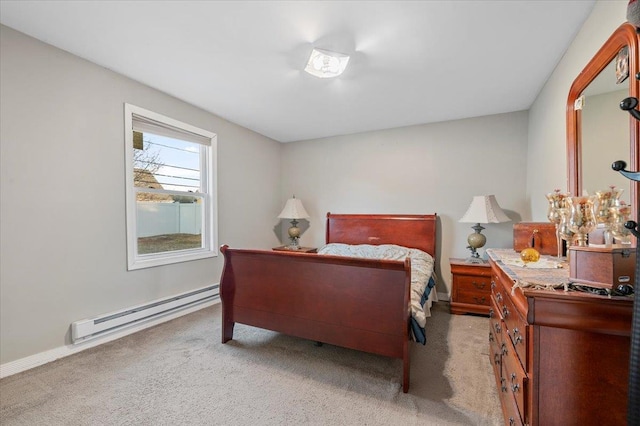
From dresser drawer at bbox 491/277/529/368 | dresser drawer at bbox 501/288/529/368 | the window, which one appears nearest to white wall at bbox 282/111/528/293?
the window

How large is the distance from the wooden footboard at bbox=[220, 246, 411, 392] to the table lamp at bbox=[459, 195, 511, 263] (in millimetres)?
1802

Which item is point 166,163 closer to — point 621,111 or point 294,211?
point 294,211

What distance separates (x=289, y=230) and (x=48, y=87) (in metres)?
3.06

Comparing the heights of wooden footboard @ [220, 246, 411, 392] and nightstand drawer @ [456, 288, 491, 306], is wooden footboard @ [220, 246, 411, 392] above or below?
above

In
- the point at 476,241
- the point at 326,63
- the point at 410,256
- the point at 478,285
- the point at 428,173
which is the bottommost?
the point at 478,285

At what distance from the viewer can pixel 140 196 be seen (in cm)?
271

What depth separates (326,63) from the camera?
211 cm

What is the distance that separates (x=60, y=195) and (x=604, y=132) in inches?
142

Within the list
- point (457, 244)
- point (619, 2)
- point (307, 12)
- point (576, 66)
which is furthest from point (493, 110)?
point (307, 12)

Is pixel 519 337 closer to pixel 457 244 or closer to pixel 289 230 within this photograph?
pixel 457 244

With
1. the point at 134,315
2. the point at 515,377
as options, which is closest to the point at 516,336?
the point at 515,377

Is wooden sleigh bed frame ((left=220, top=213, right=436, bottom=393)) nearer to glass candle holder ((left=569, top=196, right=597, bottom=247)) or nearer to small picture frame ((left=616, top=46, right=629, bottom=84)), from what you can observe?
glass candle holder ((left=569, top=196, right=597, bottom=247))

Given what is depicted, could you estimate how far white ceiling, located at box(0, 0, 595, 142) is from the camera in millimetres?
1645

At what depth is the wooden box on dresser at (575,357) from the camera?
33.0 inches
